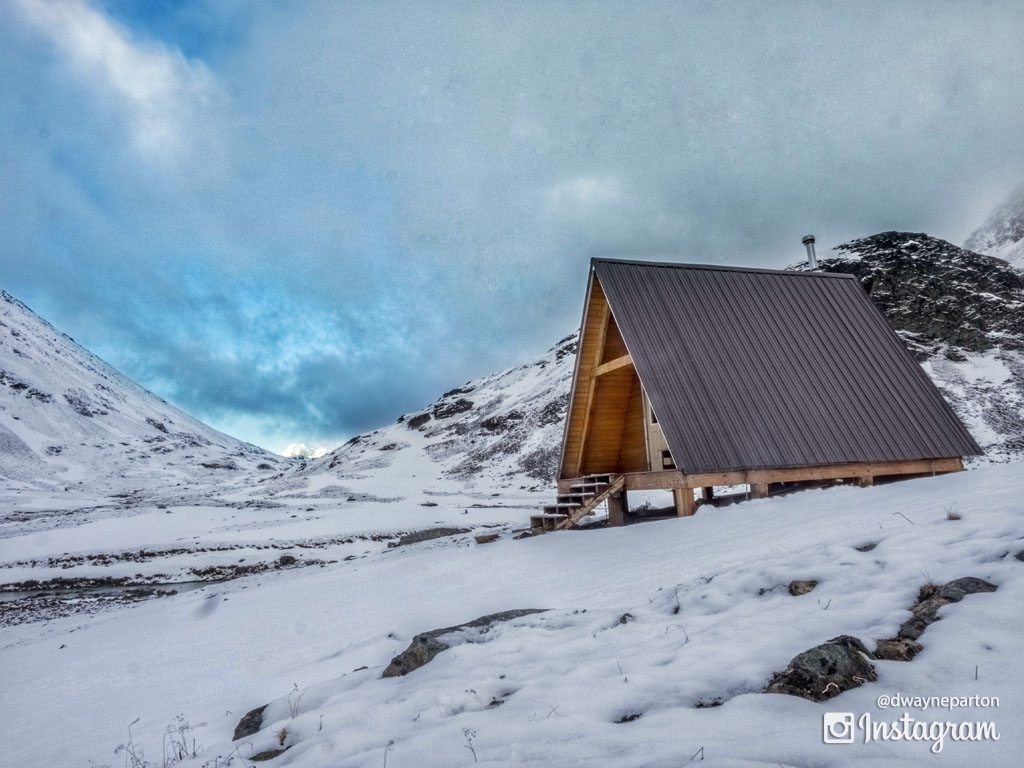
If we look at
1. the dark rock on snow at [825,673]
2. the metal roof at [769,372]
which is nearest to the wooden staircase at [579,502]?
the metal roof at [769,372]

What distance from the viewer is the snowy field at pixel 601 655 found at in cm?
321

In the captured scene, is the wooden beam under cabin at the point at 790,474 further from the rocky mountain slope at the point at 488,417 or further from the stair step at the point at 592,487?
the rocky mountain slope at the point at 488,417

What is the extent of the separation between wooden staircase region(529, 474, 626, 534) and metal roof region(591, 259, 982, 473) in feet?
6.85

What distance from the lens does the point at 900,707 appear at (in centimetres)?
308

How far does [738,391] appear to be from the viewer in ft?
43.8

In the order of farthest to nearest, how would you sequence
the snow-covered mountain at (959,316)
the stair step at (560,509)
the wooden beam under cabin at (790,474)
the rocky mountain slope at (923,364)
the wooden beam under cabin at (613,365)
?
1. the rocky mountain slope at (923,364)
2. the snow-covered mountain at (959,316)
3. the wooden beam under cabin at (613,365)
4. the stair step at (560,509)
5. the wooden beam under cabin at (790,474)

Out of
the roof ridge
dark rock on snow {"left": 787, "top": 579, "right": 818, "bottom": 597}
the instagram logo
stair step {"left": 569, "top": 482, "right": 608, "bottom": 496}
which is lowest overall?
the instagram logo

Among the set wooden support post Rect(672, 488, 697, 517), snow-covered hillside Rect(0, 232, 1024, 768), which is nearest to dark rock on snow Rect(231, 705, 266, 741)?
snow-covered hillside Rect(0, 232, 1024, 768)

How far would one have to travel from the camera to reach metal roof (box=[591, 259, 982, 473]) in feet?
41.4

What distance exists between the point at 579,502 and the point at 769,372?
216 inches

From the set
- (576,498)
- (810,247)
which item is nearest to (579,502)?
(576,498)

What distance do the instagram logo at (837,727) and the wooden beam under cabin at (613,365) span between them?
11.4 m

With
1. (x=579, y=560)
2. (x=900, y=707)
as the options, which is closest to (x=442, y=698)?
(x=900, y=707)

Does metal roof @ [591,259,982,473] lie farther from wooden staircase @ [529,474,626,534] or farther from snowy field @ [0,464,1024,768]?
wooden staircase @ [529,474,626,534]
